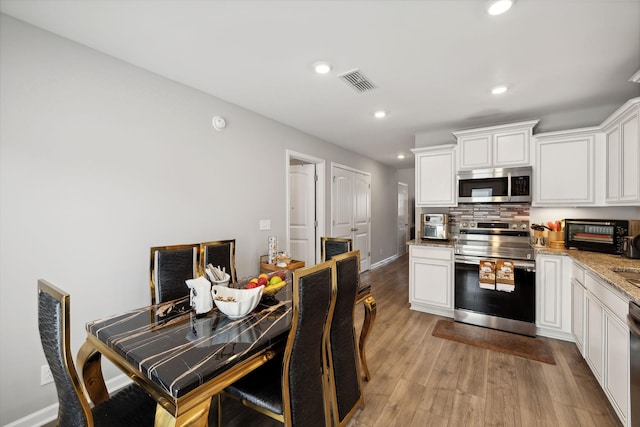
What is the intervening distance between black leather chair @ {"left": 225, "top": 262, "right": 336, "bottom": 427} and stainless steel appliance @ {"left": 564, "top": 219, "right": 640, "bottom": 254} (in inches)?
112

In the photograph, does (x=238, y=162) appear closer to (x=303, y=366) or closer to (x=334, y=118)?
(x=334, y=118)

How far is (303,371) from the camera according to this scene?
131 cm

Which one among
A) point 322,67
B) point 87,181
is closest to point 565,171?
point 322,67

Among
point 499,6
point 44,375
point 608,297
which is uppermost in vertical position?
point 499,6

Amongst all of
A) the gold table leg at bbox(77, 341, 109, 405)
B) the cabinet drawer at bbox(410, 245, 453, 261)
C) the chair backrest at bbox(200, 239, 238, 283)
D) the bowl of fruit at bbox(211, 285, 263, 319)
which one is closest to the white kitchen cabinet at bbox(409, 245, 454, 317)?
the cabinet drawer at bbox(410, 245, 453, 261)

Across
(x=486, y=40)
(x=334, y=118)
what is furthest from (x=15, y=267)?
(x=486, y=40)

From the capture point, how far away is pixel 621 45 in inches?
72.7

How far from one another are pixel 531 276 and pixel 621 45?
6.71 feet

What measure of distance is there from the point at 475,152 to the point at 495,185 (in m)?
0.47

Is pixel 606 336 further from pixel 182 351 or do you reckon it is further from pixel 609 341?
pixel 182 351

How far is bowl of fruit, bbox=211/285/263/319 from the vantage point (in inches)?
55.7

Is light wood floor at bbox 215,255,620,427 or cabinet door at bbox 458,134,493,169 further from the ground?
cabinet door at bbox 458,134,493,169

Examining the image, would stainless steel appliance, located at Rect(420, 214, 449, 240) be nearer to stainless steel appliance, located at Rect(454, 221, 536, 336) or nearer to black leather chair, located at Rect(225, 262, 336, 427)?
stainless steel appliance, located at Rect(454, 221, 536, 336)

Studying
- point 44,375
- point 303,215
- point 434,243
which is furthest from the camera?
point 303,215
